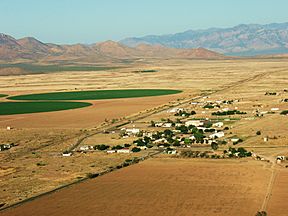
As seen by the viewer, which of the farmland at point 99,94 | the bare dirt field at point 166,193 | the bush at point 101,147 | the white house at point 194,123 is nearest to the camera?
the bare dirt field at point 166,193

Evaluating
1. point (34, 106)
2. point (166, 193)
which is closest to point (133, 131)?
point (166, 193)

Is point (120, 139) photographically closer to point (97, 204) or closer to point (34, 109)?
point (97, 204)

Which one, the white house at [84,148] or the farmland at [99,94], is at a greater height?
the white house at [84,148]

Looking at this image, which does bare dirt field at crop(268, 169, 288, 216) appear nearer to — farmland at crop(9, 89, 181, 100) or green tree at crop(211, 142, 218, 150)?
green tree at crop(211, 142, 218, 150)

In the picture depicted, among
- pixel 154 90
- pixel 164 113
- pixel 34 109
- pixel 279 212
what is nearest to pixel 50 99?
pixel 34 109

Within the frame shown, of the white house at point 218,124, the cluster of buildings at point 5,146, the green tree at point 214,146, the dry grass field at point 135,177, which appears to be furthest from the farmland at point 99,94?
the green tree at point 214,146

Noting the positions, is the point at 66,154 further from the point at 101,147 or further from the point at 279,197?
the point at 279,197

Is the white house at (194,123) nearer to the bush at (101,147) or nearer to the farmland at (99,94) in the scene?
the bush at (101,147)

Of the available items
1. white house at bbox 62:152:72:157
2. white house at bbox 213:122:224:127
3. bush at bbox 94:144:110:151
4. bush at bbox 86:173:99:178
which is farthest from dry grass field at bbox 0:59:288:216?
bush at bbox 94:144:110:151
